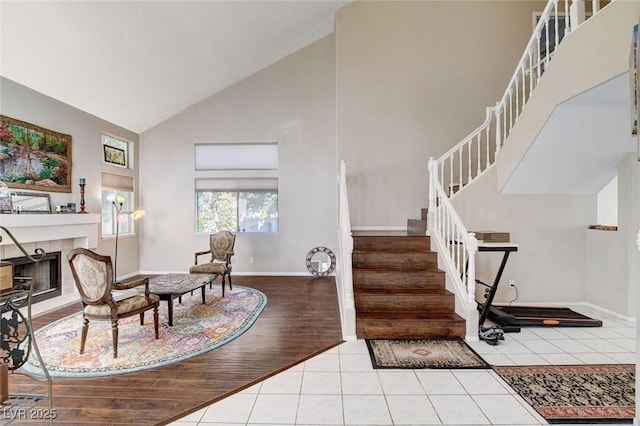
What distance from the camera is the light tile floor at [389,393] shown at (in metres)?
2.06

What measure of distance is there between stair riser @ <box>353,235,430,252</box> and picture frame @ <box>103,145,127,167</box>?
192 inches

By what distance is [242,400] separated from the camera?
7.42 ft

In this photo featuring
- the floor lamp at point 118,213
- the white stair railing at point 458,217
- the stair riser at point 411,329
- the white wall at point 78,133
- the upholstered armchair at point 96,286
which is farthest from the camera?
the floor lamp at point 118,213

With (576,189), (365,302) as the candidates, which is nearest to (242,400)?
(365,302)

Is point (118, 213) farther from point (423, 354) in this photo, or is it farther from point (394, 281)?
point (423, 354)

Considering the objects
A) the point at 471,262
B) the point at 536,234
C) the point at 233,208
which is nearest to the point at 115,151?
the point at 233,208

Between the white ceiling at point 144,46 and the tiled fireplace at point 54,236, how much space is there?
179cm

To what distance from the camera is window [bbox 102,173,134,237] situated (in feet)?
18.3

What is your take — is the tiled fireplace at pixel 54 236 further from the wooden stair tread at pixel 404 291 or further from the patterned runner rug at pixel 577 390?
the patterned runner rug at pixel 577 390

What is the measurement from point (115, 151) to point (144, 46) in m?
2.50

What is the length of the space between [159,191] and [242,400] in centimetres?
539

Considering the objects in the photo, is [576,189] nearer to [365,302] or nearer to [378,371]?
[365,302]

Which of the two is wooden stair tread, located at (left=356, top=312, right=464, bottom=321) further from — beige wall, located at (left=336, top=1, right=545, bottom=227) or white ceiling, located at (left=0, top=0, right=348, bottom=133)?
white ceiling, located at (left=0, top=0, right=348, bottom=133)

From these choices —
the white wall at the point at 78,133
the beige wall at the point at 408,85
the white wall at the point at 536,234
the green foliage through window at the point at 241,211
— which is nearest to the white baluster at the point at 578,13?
the white wall at the point at 536,234
